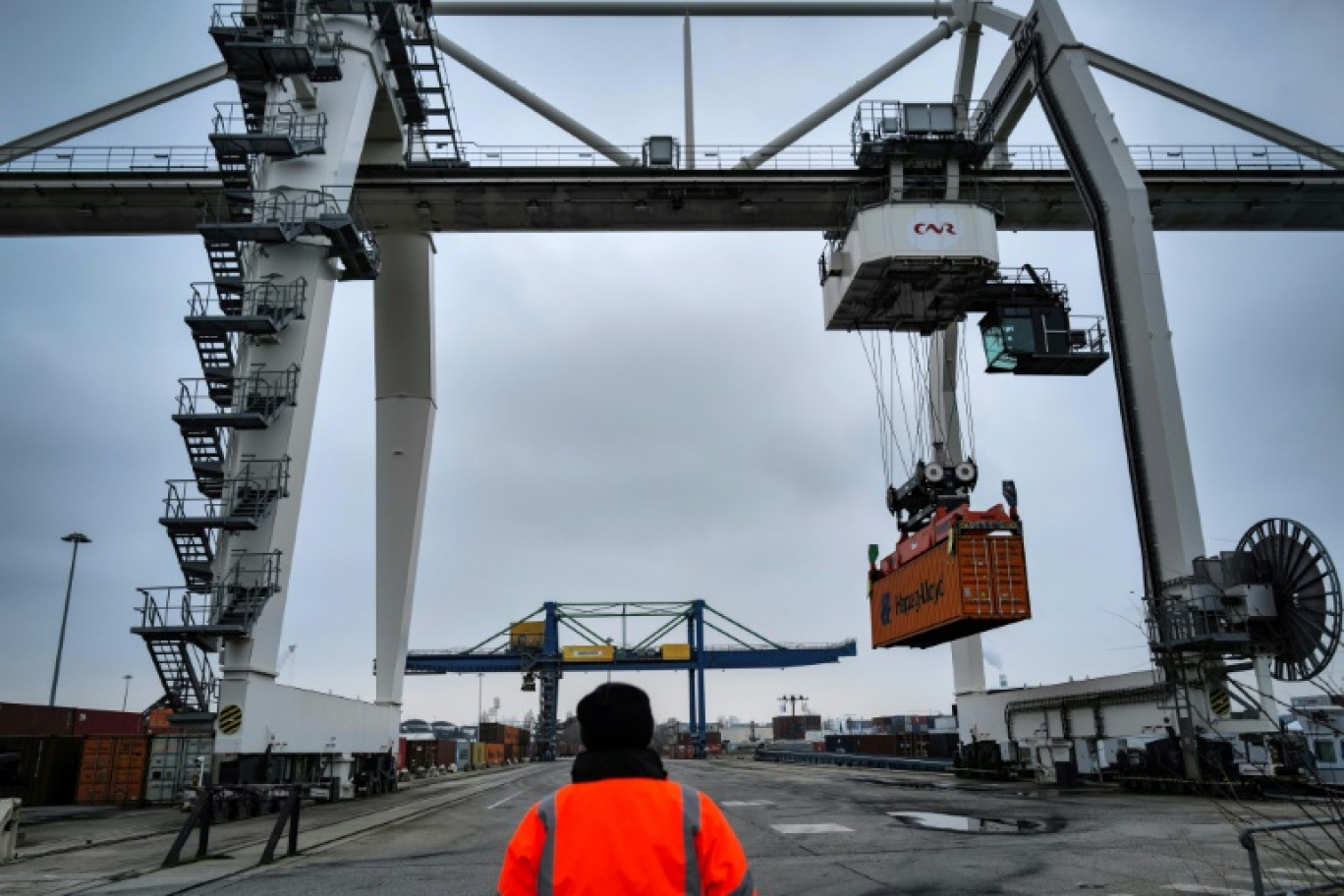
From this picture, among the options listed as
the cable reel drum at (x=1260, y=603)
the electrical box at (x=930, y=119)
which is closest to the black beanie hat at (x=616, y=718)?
the cable reel drum at (x=1260, y=603)

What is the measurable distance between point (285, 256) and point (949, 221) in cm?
1661

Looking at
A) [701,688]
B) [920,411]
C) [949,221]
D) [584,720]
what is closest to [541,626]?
[701,688]

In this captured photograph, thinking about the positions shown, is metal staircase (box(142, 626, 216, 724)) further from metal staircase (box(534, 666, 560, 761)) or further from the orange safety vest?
metal staircase (box(534, 666, 560, 761))

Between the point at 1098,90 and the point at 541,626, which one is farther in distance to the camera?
the point at 541,626

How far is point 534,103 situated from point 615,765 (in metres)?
29.4

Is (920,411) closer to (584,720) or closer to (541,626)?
(584,720)

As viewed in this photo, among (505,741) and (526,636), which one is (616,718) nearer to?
(526,636)

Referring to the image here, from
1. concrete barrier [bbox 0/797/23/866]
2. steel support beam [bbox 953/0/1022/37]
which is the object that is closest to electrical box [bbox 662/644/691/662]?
steel support beam [bbox 953/0/1022/37]

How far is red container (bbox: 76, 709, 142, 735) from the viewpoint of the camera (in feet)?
136

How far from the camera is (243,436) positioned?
20.3 meters

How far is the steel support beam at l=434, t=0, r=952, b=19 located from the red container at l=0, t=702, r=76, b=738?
30.3 m

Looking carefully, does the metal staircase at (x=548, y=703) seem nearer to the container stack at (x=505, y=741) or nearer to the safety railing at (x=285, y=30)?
the container stack at (x=505, y=741)

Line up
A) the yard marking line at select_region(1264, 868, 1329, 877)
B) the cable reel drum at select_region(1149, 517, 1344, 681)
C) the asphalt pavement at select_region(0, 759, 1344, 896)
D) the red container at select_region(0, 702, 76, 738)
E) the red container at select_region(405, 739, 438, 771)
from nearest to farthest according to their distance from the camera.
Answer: the yard marking line at select_region(1264, 868, 1329, 877) → the asphalt pavement at select_region(0, 759, 1344, 896) → the cable reel drum at select_region(1149, 517, 1344, 681) → the red container at select_region(0, 702, 76, 738) → the red container at select_region(405, 739, 438, 771)

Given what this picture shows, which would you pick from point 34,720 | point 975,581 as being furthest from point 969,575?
point 34,720
